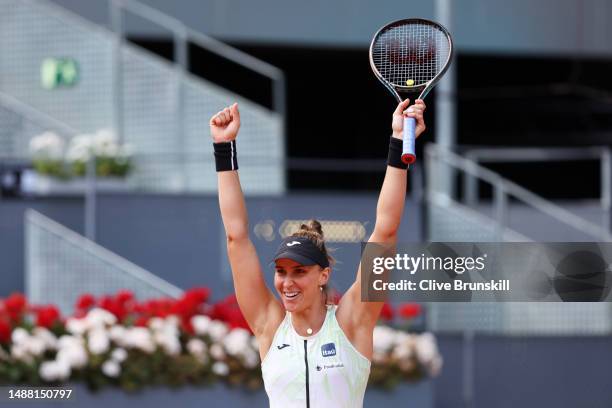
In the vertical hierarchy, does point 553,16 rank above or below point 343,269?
above

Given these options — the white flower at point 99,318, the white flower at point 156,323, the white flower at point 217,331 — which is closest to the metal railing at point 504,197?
the white flower at point 217,331

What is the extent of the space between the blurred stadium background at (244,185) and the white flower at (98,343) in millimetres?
2170

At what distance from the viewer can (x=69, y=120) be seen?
12555mm

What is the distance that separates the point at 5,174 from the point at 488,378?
4.57 meters

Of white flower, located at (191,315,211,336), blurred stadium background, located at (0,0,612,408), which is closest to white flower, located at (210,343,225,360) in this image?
white flower, located at (191,315,211,336)

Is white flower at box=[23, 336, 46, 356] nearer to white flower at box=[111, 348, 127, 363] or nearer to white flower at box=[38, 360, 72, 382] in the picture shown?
white flower at box=[38, 360, 72, 382]

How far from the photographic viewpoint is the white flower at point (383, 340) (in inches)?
363

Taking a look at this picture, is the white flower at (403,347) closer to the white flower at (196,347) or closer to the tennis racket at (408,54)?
the white flower at (196,347)

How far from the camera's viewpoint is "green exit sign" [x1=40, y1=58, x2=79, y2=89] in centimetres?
1244

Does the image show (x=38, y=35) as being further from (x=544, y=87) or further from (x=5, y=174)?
(x=544, y=87)

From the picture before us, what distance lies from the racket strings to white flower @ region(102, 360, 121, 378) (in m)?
3.55

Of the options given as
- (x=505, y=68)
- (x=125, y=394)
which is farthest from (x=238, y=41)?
(x=125, y=394)

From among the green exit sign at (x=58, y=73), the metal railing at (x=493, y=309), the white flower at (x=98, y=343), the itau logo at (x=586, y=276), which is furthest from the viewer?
the green exit sign at (x=58, y=73)

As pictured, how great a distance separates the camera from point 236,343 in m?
8.62
